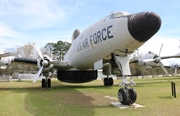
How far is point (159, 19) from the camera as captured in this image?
247 inches

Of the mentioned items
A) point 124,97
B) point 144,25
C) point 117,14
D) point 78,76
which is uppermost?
point 117,14

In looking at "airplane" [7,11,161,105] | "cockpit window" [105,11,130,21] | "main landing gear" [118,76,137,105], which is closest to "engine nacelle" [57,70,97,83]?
"airplane" [7,11,161,105]

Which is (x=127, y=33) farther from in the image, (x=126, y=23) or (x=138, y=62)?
(x=138, y=62)

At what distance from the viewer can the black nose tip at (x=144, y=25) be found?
20.4 feet

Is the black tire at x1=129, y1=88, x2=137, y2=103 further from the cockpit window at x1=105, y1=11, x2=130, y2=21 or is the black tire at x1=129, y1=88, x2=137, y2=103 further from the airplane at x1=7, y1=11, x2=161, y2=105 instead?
the cockpit window at x1=105, y1=11, x2=130, y2=21

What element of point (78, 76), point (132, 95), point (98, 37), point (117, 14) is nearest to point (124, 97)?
point (132, 95)

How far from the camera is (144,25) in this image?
20.6 feet

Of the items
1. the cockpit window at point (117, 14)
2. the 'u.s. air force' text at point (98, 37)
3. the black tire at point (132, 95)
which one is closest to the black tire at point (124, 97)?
the black tire at point (132, 95)

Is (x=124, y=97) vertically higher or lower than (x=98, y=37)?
lower

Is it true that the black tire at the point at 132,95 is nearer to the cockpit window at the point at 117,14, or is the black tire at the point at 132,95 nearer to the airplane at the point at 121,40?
the airplane at the point at 121,40

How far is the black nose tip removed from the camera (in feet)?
20.4

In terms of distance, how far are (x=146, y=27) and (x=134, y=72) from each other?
6100 centimetres

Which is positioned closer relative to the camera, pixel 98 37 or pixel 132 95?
pixel 132 95

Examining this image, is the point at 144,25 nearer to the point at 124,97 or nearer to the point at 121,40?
the point at 121,40
